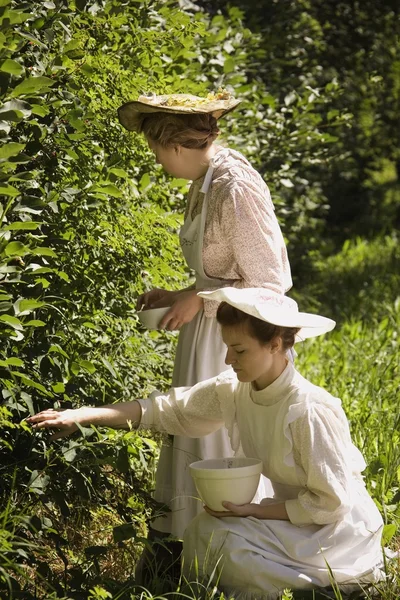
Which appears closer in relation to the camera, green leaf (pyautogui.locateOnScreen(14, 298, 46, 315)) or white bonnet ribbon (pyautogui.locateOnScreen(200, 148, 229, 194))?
green leaf (pyautogui.locateOnScreen(14, 298, 46, 315))

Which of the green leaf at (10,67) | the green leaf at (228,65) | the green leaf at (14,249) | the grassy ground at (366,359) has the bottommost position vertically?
the grassy ground at (366,359)

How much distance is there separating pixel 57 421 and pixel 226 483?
0.53 metres

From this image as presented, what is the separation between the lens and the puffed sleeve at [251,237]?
3.43 metres

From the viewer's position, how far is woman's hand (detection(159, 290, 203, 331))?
3.56m

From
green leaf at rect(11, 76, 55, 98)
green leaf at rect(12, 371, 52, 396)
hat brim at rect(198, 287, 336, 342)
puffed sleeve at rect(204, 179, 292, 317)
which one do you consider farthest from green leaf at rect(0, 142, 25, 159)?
puffed sleeve at rect(204, 179, 292, 317)

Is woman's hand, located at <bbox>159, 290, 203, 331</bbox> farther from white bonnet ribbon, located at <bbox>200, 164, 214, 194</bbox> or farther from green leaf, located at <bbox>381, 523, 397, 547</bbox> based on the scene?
green leaf, located at <bbox>381, 523, 397, 547</bbox>

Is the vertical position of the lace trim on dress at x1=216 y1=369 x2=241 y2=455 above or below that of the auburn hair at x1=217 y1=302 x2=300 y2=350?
below

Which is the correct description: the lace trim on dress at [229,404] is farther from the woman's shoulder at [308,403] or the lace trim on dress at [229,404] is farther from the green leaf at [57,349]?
the green leaf at [57,349]

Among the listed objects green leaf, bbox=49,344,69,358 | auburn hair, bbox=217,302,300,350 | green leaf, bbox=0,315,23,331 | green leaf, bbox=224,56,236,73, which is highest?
green leaf, bbox=224,56,236,73

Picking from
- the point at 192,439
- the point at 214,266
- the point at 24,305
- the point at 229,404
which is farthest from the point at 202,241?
the point at 24,305

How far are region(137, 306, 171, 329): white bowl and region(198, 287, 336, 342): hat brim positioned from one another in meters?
0.23

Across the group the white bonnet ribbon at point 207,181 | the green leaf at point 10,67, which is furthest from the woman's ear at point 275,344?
the green leaf at point 10,67

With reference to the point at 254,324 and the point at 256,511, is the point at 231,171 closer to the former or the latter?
the point at 254,324

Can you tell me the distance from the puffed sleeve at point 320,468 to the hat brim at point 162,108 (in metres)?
1.02
